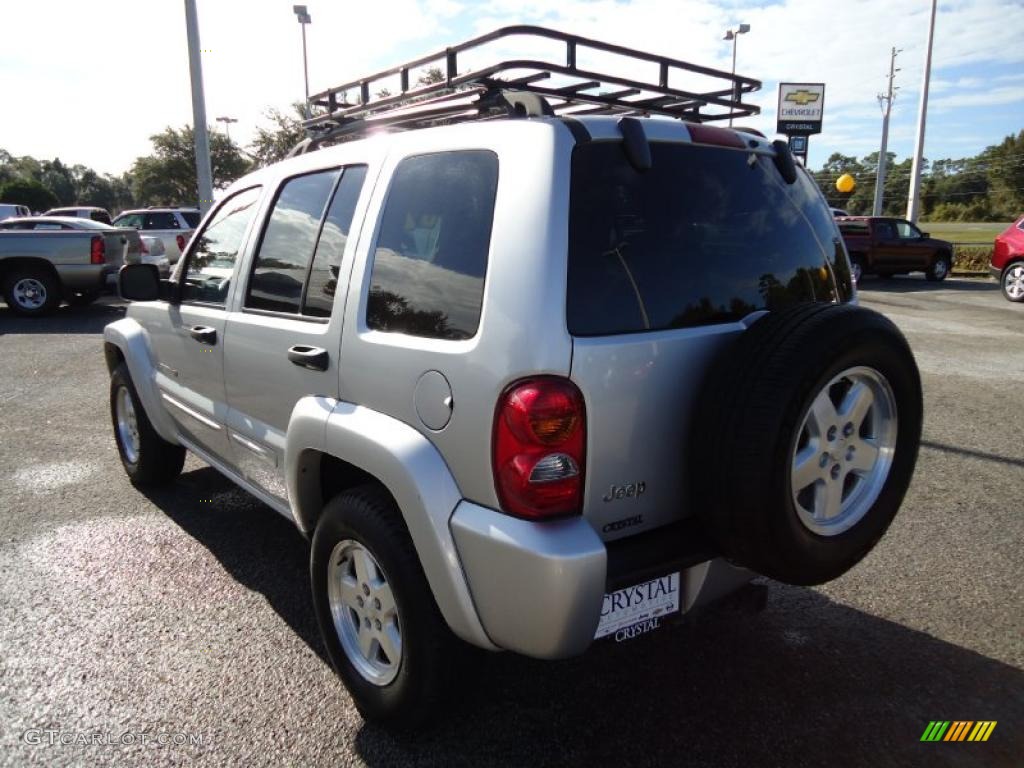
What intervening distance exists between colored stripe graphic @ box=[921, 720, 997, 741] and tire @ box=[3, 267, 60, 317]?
14001 mm

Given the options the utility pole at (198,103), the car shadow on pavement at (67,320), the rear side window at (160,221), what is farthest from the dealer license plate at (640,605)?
the rear side window at (160,221)

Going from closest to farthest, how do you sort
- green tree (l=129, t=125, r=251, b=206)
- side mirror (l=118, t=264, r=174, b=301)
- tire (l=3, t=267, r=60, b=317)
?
side mirror (l=118, t=264, r=174, b=301) < tire (l=3, t=267, r=60, b=317) < green tree (l=129, t=125, r=251, b=206)

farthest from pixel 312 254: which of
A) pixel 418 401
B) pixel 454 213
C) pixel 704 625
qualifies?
pixel 704 625

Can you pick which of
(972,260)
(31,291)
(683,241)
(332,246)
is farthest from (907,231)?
(332,246)

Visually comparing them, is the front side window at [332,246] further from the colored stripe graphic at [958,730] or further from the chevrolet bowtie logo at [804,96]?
the chevrolet bowtie logo at [804,96]

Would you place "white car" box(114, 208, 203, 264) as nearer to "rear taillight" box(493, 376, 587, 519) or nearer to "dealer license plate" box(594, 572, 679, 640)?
"rear taillight" box(493, 376, 587, 519)

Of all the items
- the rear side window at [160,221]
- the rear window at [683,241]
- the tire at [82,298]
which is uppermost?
the rear side window at [160,221]

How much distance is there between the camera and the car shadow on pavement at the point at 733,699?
7.63ft

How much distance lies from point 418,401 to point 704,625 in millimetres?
1725

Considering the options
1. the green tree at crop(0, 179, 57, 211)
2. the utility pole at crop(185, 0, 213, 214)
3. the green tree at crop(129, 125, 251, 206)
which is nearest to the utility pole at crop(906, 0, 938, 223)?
the utility pole at crop(185, 0, 213, 214)

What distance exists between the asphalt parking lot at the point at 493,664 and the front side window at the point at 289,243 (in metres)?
1.37

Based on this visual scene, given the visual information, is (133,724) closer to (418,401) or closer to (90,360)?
(418,401)

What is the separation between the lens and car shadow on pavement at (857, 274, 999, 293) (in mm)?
17748

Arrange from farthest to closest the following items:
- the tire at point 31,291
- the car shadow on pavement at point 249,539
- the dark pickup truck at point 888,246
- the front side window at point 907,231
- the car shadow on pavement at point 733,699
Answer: the front side window at point 907,231 < the dark pickup truck at point 888,246 < the tire at point 31,291 < the car shadow on pavement at point 249,539 < the car shadow on pavement at point 733,699
